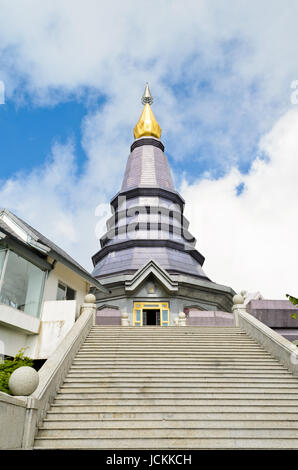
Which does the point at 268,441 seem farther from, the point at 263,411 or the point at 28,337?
the point at 28,337

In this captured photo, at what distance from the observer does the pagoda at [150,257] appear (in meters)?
21.9

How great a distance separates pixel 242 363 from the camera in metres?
9.93

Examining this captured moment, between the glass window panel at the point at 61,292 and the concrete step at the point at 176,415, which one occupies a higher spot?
the glass window panel at the point at 61,292

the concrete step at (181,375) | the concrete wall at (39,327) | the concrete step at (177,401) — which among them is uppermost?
the concrete wall at (39,327)

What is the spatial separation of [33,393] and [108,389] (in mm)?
2008

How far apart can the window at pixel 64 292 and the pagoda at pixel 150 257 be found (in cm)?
341

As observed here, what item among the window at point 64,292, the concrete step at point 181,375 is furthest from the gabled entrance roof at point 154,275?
the concrete step at point 181,375

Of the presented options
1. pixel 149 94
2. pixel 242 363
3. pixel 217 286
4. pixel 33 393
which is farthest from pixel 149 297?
pixel 149 94

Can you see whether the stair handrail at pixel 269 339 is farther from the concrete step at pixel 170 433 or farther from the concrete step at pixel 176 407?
the concrete step at pixel 170 433

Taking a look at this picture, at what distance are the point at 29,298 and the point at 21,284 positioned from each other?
0.62 m

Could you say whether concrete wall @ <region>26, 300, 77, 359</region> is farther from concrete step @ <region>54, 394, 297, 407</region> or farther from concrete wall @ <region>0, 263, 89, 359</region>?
concrete step @ <region>54, 394, 297, 407</region>

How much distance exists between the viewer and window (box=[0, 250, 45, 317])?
11867 millimetres

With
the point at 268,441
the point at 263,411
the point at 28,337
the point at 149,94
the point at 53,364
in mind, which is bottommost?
the point at 268,441

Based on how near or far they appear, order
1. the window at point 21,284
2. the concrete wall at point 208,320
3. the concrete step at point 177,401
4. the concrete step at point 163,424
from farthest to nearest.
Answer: the concrete wall at point 208,320
the window at point 21,284
the concrete step at point 177,401
the concrete step at point 163,424
